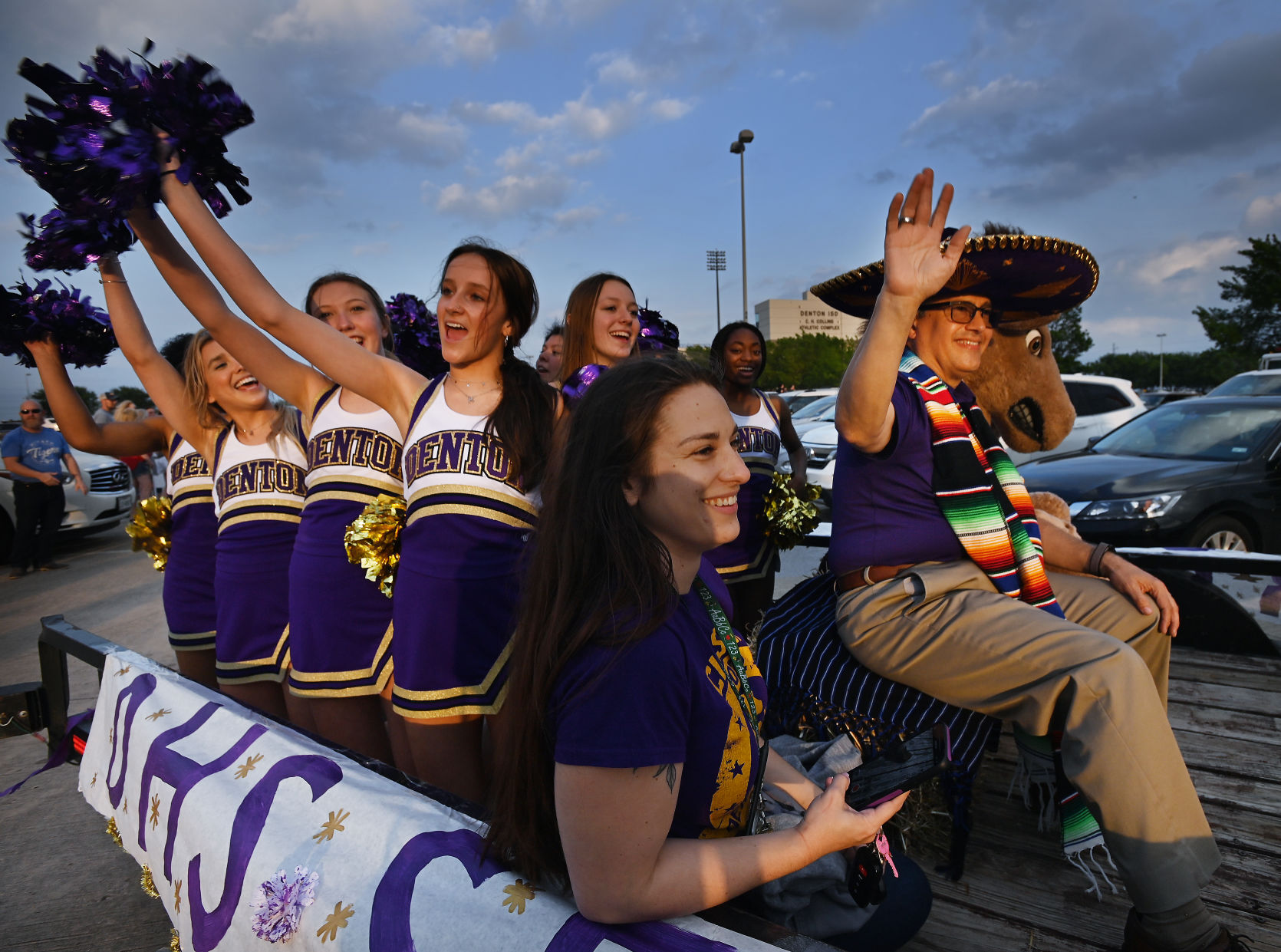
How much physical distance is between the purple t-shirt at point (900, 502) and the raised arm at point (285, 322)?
1453 mm

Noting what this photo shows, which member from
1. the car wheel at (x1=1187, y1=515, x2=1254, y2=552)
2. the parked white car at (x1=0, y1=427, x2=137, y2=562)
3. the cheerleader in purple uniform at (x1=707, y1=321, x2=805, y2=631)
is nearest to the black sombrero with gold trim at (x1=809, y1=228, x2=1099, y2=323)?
the cheerleader in purple uniform at (x1=707, y1=321, x2=805, y2=631)

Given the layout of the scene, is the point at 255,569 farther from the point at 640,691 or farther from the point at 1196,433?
the point at 1196,433

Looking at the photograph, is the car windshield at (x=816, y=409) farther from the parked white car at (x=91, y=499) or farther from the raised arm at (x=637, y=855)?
the raised arm at (x=637, y=855)

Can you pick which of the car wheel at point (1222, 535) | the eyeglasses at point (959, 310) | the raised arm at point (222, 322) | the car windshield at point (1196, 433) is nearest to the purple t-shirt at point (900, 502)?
the eyeglasses at point (959, 310)

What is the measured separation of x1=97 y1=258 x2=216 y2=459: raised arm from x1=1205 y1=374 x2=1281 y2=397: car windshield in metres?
10.5

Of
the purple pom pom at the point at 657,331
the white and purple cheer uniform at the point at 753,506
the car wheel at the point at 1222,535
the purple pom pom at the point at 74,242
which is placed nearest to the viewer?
the purple pom pom at the point at 74,242

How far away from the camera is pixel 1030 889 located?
7.01 feet

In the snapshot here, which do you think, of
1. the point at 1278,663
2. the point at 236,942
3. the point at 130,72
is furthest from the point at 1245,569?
the point at 130,72

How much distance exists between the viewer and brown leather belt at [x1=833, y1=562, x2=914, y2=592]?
7.78ft

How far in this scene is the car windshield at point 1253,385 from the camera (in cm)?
920

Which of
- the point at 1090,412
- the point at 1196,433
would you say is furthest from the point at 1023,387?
the point at 1090,412

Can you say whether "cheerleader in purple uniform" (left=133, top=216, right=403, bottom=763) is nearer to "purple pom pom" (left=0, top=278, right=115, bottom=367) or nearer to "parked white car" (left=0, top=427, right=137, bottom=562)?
"purple pom pom" (left=0, top=278, right=115, bottom=367)

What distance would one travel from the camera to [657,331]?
176 inches

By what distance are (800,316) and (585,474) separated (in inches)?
3623
